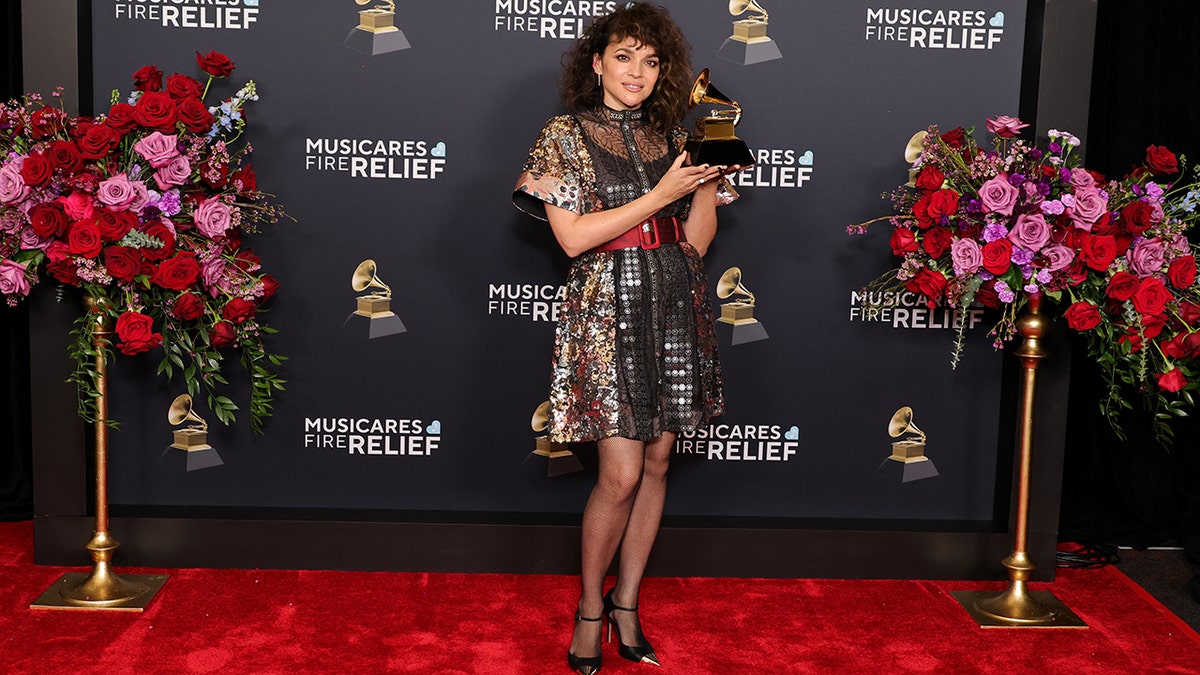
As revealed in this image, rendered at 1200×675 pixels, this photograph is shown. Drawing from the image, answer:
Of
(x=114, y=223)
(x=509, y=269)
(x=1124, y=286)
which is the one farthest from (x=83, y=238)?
(x=1124, y=286)

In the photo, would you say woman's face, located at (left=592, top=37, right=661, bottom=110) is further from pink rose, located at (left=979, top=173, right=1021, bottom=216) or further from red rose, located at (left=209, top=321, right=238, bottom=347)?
red rose, located at (left=209, top=321, right=238, bottom=347)

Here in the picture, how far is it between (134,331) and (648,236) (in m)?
1.57

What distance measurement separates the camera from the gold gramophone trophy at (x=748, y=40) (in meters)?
3.95

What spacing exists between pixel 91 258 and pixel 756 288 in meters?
2.15

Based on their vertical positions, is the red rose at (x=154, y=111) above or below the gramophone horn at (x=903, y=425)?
above

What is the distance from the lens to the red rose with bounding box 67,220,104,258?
3375 millimetres

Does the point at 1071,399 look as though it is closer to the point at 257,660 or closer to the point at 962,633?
the point at 962,633

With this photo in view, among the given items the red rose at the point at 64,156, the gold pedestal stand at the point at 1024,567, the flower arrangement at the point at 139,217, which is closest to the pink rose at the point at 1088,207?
the gold pedestal stand at the point at 1024,567

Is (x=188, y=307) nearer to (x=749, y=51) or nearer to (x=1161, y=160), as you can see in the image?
(x=749, y=51)

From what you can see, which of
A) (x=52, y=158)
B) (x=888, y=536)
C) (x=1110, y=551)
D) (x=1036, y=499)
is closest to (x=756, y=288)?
(x=888, y=536)

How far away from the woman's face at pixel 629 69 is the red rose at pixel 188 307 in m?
1.42

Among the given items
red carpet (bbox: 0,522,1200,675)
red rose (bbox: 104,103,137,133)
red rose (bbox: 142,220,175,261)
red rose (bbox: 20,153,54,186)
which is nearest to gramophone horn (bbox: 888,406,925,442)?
red carpet (bbox: 0,522,1200,675)

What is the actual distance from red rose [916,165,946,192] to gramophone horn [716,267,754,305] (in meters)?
0.73

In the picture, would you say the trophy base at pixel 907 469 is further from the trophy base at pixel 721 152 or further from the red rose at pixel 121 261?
the red rose at pixel 121 261
